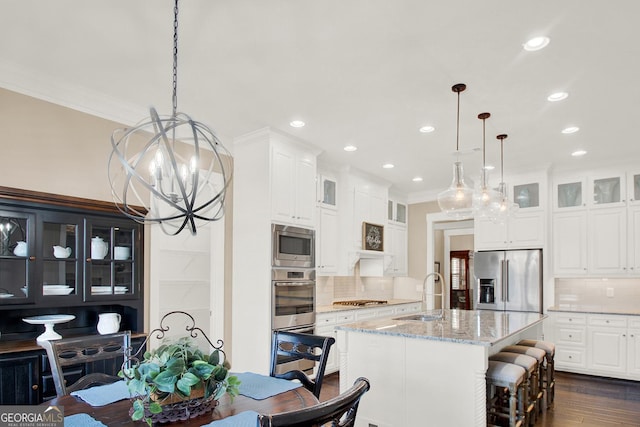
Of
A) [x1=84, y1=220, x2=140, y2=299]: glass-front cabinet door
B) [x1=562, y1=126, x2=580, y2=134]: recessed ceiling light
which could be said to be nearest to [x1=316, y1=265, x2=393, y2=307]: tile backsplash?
[x1=84, y1=220, x2=140, y2=299]: glass-front cabinet door

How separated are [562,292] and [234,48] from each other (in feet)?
18.9

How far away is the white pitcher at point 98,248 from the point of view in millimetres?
3332

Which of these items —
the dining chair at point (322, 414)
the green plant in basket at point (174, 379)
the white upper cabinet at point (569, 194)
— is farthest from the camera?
the white upper cabinet at point (569, 194)

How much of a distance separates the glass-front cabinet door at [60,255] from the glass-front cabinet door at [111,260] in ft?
0.24

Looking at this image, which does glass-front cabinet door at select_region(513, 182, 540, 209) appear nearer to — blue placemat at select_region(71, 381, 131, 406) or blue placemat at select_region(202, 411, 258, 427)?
blue placemat at select_region(202, 411, 258, 427)

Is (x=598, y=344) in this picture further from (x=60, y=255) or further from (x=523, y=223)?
(x=60, y=255)

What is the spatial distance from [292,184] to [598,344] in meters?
4.38

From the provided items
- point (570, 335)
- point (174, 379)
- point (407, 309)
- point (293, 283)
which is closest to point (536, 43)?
point (174, 379)

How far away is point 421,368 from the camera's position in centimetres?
305

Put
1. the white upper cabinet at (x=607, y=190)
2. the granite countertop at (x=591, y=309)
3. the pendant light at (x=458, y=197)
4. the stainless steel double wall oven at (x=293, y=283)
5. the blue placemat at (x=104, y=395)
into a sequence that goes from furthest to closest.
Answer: the white upper cabinet at (x=607, y=190)
the granite countertop at (x=591, y=309)
the stainless steel double wall oven at (x=293, y=283)
the pendant light at (x=458, y=197)
the blue placemat at (x=104, y=395)

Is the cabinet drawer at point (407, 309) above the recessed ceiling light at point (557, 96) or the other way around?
the other way around

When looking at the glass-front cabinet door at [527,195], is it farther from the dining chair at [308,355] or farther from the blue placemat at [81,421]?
the blue placemat at [81,421]

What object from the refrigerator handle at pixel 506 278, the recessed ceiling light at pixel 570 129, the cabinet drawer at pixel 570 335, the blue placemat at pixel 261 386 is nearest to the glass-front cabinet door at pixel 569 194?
the refrigerator handle at pixel 506 278

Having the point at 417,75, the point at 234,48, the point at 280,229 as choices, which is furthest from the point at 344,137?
the point at 234,48
